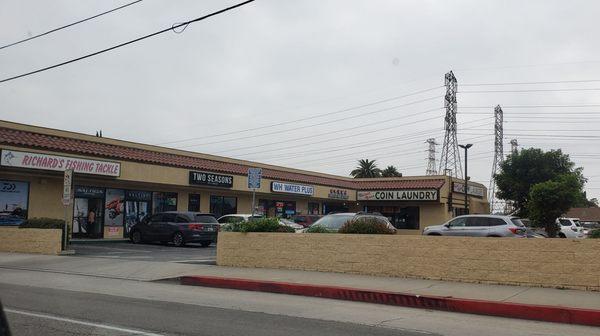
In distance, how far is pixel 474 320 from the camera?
955cm

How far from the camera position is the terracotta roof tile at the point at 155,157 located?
2416 cm

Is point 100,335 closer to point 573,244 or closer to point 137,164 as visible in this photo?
point 573,244

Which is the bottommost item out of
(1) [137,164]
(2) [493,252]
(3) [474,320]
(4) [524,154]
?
(3) [474,320]

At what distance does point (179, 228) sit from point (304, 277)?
42.6 ft

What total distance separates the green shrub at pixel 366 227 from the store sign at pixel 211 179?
54.5 feet

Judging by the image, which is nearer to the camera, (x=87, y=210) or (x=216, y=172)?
(x=87, y=210)

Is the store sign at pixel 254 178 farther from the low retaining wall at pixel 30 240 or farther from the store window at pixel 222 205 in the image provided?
the store window at pixel 222 205

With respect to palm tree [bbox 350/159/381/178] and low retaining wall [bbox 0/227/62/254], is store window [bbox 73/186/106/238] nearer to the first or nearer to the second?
low retaining wall [bbox 0/227/62/254]

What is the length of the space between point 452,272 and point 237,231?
6.98m

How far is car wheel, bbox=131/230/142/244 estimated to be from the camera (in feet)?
90.1

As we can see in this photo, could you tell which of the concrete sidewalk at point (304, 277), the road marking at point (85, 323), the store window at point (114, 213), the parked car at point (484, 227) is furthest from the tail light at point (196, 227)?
the road marking at point (85, 323)

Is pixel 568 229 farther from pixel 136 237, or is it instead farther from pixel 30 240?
pixel 30 240

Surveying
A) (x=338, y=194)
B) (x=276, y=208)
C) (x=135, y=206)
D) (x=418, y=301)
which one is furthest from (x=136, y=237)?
(x=418, y=301)

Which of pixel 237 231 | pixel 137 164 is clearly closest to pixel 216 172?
pixel 137 164
